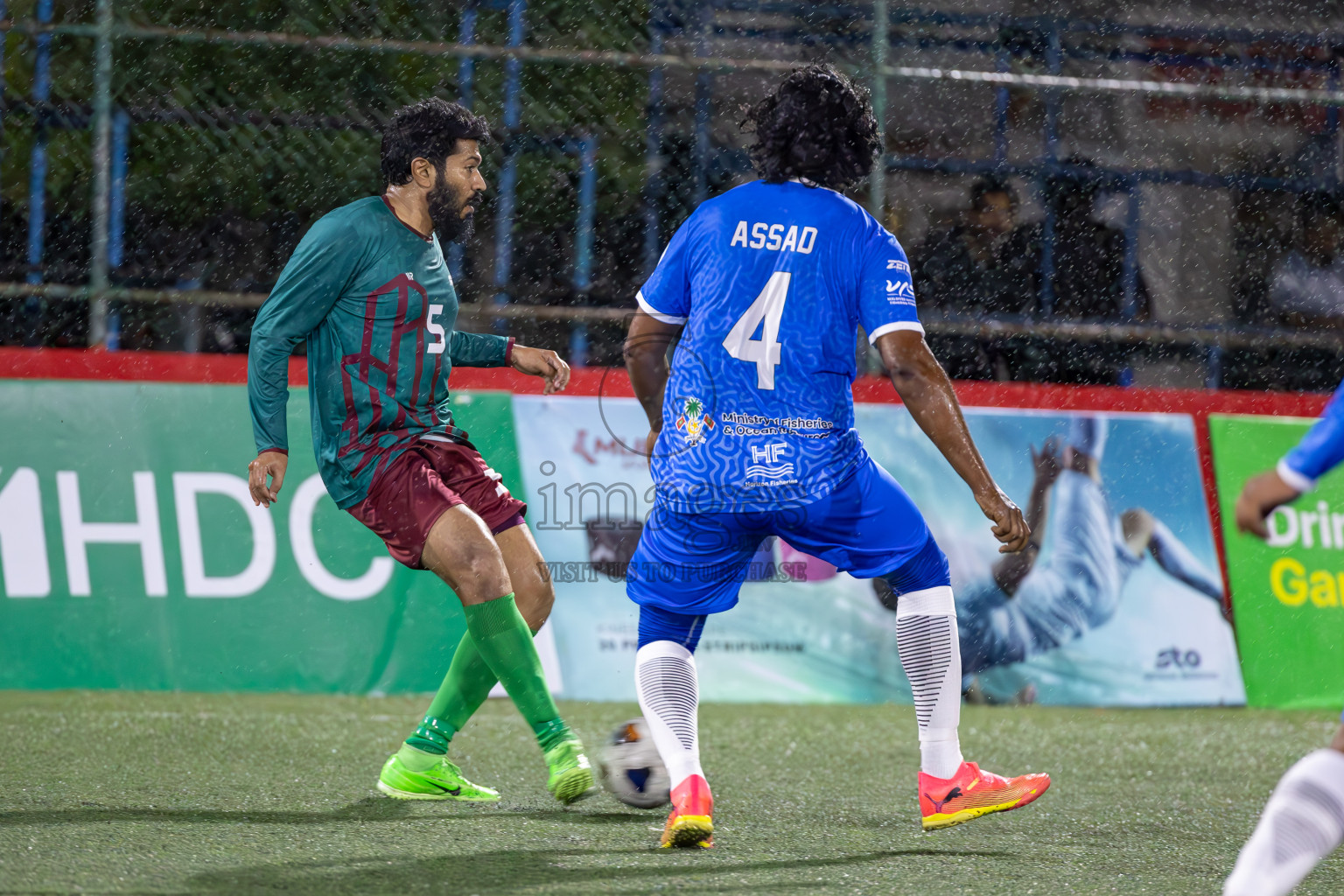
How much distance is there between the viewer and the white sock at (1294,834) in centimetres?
228

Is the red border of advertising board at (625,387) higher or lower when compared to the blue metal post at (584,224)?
lower

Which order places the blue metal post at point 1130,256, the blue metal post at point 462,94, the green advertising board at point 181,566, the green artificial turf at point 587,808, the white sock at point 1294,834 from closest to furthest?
the white sock at point 1294,834 < the green artificial turf at point 587,808 < the green advertising board at point 181,566 < the blue metal post at point 462,94 < the blue metal post at point 1130,256

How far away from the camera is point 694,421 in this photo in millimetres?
3295

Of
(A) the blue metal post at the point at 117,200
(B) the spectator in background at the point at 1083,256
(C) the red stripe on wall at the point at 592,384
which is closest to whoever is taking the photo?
(C) the red stripe on wall at the point at 592,384

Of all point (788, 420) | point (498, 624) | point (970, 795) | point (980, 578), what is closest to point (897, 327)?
point (788, 420)

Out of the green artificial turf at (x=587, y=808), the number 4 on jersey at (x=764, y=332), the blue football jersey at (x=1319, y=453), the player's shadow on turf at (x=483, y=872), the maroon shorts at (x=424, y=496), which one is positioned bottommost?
the green artificial turf at (x=587, y=808)

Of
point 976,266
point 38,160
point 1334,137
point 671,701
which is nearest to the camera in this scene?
point 671,701

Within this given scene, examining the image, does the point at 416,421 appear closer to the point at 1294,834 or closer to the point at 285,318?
the point at 285,318

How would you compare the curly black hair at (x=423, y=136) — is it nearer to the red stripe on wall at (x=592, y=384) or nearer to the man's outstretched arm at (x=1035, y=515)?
the red stripe on wall at (x=592, y=384)

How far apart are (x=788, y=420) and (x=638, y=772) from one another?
117cm

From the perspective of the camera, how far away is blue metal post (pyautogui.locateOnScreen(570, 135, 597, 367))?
302 inches

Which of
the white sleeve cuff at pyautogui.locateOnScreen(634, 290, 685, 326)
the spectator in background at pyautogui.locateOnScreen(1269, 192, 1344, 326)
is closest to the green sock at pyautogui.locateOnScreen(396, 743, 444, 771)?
the white sleeve cuff at pyautogui.locateOnScreen(634, 290, 685, 326)

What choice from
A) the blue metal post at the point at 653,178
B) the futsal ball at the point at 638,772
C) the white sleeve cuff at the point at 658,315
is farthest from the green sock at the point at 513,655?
the blue metal post at the point at 653,178

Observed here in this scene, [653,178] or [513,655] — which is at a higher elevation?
[653,178]
